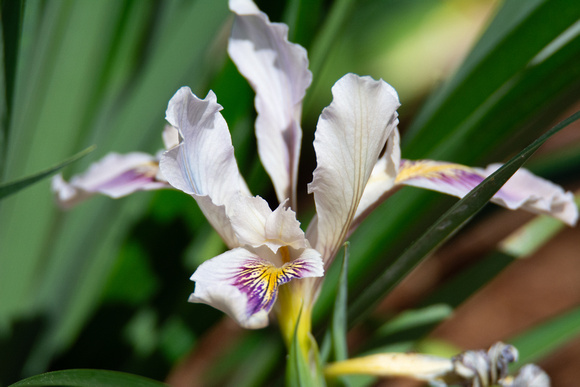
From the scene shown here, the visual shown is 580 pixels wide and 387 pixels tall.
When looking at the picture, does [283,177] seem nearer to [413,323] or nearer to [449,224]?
[449,224]

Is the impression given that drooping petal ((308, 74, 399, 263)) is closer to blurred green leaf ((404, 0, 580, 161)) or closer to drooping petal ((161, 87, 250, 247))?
drooping petal ((161, 87, 250, 247))

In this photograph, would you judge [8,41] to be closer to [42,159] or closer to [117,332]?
[42,159]

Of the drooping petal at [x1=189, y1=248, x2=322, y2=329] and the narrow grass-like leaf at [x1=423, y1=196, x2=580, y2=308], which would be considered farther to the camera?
the narrow grass-like leaf at [x1=423, y1=196, x2=580, y2=308]

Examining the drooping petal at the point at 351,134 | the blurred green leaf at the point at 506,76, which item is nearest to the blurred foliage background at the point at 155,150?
the blurred green leaf at the point at 506,76

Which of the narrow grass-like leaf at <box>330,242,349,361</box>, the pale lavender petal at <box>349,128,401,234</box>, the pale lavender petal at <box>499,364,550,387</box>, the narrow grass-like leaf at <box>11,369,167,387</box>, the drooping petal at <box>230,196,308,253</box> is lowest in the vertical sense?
the pale lavender petal at <box>499,364,550,387</box>

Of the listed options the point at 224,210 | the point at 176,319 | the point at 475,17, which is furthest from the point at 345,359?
the point at 475,17

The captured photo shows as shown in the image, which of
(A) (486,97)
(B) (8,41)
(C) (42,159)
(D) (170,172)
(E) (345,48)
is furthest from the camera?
(E) (345,48)

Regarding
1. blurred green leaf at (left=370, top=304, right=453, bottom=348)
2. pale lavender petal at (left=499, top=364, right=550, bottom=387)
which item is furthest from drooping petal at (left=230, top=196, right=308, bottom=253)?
blurred green leaf at (left=370, top=304, right=453, bottom=348)
